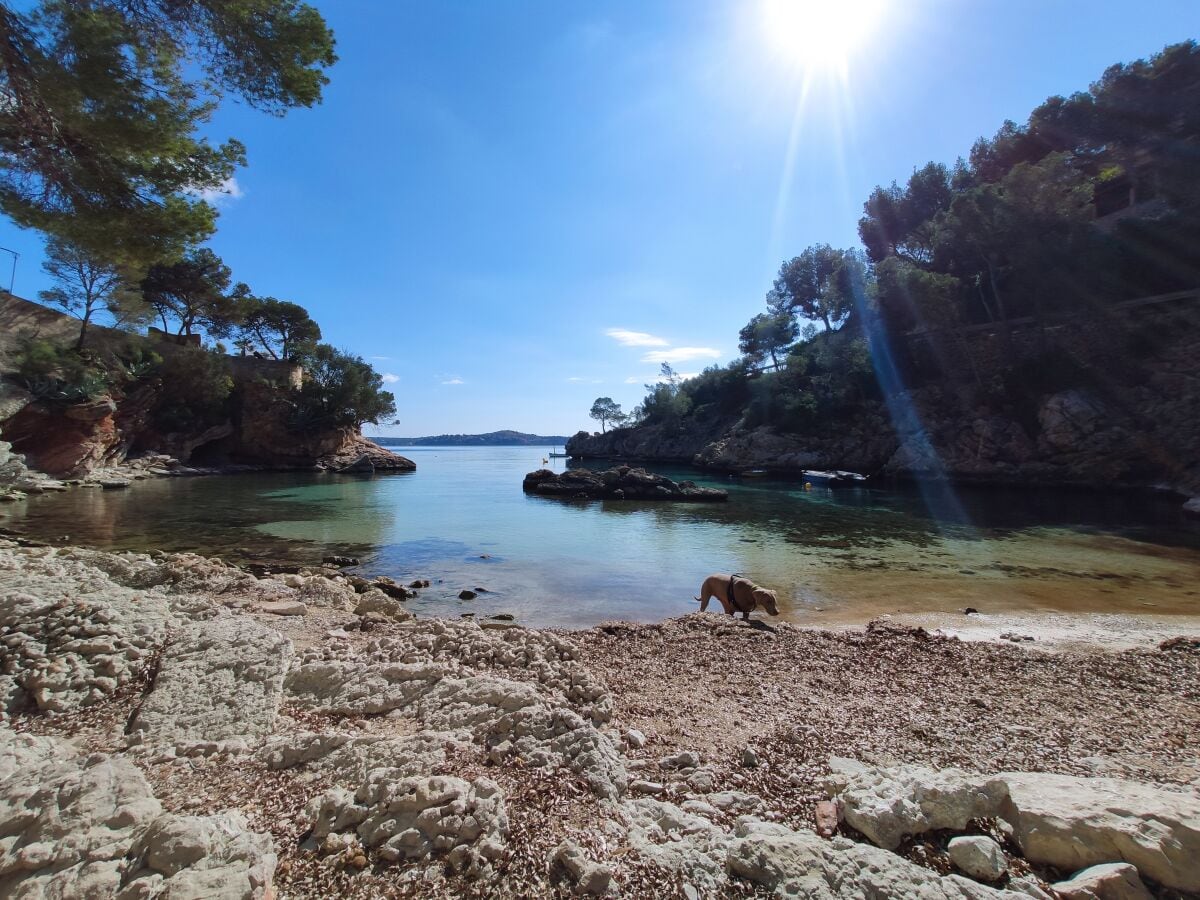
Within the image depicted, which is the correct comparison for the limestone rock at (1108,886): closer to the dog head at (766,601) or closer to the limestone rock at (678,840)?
the limestone rock at (678,840)

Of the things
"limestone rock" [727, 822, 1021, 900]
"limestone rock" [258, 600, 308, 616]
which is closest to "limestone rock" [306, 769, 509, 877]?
"limestone rock" [727, 822, 1021, 900]

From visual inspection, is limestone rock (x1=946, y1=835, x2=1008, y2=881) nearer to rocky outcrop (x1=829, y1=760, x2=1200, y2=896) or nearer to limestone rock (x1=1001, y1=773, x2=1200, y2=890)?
rocky outcrop (x1=829, y1=760, x2=1200, y2=896)

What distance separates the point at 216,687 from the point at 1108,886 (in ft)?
17.4

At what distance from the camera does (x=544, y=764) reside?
3.15 meters

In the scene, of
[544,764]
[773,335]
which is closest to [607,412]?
[773,335]

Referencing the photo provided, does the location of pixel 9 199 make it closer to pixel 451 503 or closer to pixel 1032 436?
pixel 451 503

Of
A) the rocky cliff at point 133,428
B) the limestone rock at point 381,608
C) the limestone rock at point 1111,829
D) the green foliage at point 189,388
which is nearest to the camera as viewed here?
the limestone rock at point 1111,829

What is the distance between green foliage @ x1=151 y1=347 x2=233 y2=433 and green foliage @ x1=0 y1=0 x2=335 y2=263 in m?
46.1

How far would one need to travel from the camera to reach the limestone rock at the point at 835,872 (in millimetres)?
2084

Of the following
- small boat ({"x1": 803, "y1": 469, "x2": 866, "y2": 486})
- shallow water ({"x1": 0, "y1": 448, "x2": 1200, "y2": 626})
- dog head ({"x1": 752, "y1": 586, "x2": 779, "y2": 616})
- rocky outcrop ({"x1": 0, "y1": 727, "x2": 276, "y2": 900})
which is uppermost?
small boat ({"x1": 803, "y1": 469, "x2": 866, "y2": 486})

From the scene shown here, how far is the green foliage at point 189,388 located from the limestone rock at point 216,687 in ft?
172

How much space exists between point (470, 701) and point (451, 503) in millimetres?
26766

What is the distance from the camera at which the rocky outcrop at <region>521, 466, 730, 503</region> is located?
3169cm

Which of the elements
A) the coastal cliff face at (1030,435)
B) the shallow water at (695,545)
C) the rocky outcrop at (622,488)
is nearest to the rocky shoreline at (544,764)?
the shallow water at (695,545)
